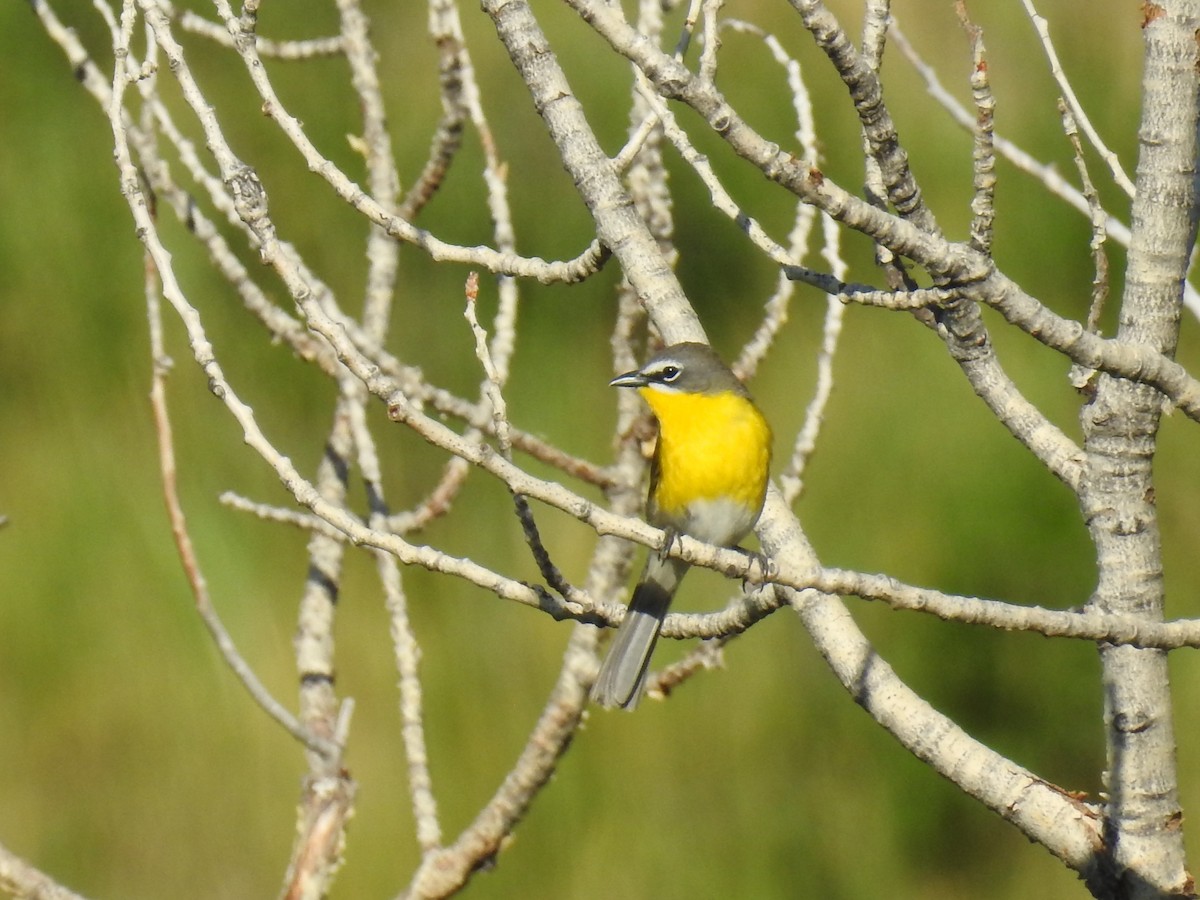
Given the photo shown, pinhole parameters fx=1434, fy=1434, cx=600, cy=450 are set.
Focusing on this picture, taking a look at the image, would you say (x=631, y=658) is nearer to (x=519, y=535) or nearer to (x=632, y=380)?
(x=632, y=380)

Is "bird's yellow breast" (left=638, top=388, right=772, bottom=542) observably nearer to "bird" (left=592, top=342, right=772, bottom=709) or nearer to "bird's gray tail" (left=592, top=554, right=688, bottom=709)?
"bird" (left=592, top=342, right=772, bottom=709)

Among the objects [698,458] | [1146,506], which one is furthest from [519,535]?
[1146,506]

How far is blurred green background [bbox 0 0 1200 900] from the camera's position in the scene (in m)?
2.98

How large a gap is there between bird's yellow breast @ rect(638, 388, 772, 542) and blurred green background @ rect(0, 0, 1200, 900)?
2.59ft

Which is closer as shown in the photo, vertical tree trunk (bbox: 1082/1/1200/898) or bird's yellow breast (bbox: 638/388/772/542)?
vertical tree trunk (bbox: 1082/1/1200/898)

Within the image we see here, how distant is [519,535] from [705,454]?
91 cm

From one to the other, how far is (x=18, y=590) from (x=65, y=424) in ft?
1.28

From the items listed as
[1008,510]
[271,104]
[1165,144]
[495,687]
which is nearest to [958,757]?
[1165,144]

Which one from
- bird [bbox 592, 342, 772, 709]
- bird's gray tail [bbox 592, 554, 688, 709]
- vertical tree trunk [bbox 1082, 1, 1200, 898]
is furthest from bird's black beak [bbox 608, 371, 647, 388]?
vertical tree trunk [bbox 1082, 1, 1200, 898]

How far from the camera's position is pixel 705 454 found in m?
2.11

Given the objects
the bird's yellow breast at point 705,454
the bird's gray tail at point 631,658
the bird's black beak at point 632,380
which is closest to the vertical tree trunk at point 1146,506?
the bird's gray tail at point 631,658

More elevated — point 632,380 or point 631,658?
point 632,380

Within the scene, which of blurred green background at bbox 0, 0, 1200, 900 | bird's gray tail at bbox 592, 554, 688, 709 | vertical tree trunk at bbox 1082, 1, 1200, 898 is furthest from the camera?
blurred green background at bbox 0, 0, 1200, 900

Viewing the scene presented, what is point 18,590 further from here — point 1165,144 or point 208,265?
point 1165,144
